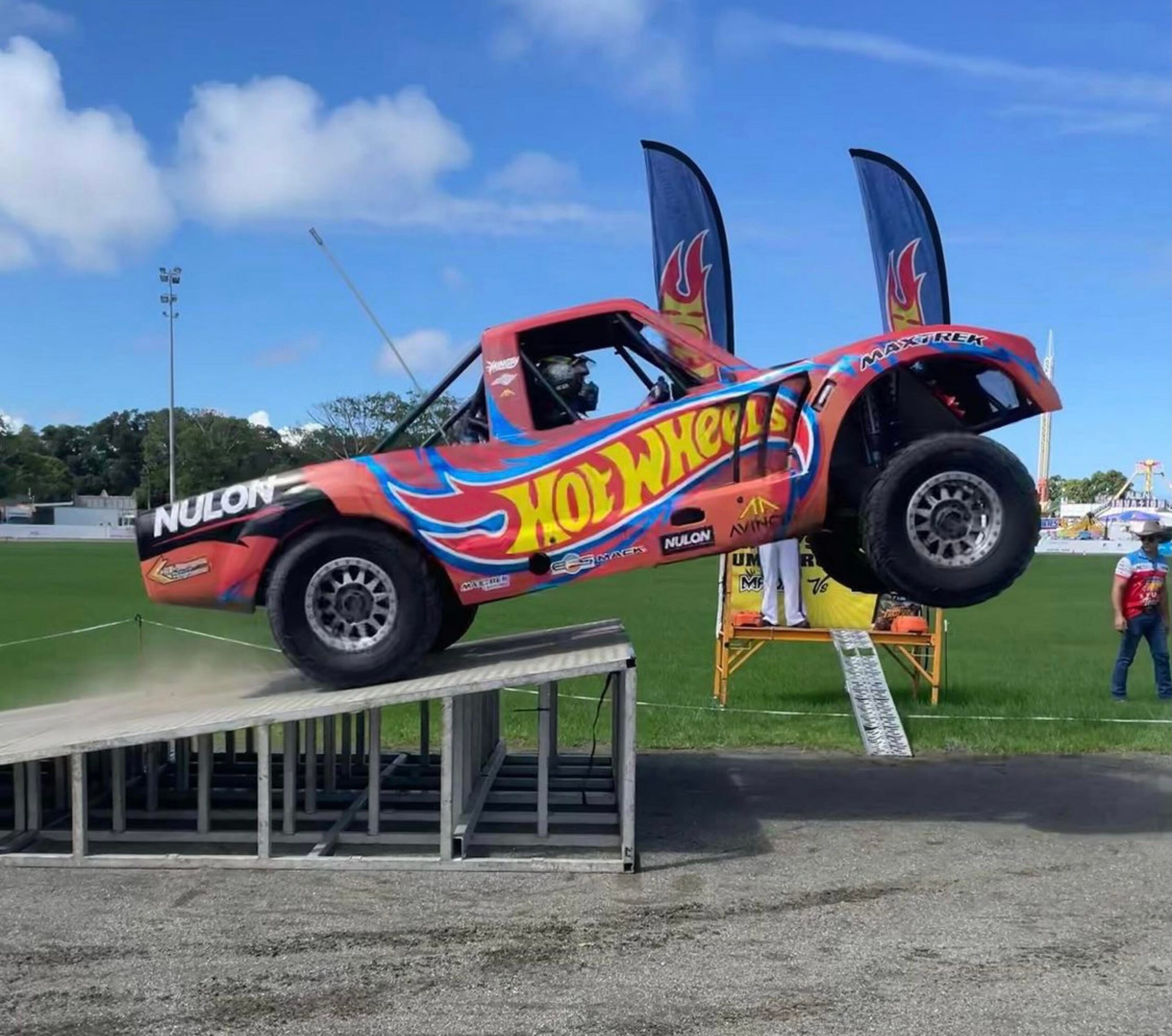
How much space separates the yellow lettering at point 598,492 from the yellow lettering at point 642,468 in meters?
0.07

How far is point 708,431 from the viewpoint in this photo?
671 cm

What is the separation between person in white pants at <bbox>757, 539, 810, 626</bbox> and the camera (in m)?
12.9

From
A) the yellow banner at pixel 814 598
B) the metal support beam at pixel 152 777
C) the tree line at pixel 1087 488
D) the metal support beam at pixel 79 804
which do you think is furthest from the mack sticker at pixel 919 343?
the tree line at pixel 1087 488

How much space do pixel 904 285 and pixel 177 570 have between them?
4.94 metres

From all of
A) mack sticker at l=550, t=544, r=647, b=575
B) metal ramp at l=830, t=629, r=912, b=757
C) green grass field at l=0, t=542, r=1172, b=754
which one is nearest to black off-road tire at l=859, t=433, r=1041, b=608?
mack sticker at l=550, t=544, r=647, b=575

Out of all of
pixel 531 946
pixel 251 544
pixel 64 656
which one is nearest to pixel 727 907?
pixel 531 946

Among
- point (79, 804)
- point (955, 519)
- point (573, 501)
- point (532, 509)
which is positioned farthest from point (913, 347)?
point (79, 804)

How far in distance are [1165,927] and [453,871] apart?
338 cm

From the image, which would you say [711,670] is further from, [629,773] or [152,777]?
[629,773]

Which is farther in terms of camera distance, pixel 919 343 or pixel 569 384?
pixel 569 384

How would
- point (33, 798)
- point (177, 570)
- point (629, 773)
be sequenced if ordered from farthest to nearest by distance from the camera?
point (177, 570) → point (33, 798) → point (629, 773)

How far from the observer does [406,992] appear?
15.0 feet

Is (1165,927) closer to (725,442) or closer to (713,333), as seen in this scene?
(725,442)

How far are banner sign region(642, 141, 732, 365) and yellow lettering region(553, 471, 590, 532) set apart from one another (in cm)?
182
